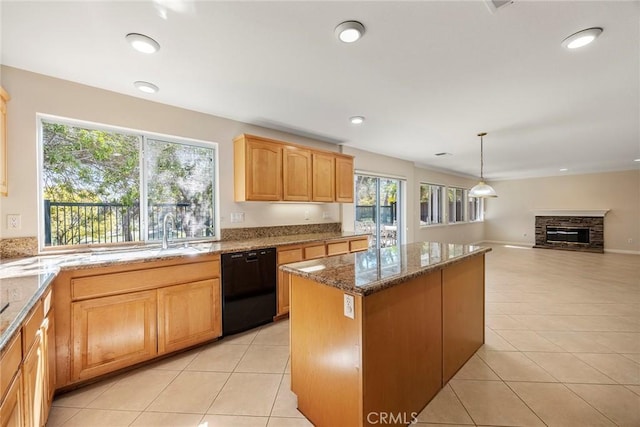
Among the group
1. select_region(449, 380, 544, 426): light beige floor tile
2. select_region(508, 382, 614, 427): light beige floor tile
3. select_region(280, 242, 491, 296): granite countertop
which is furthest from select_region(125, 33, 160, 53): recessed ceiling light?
select_region(508, 382, 614, 427): light beige floor tile

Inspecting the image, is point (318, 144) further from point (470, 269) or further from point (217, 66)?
point (470, 269)

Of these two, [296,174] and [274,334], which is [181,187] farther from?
[274,334]

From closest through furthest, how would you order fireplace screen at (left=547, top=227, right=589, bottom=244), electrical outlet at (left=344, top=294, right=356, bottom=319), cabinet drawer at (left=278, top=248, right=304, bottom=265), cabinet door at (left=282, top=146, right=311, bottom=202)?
electrical outlet at (left=344, top=294, right=356, bottom=319)
cabinet drawer at (left=278, top=248, right=304, bottom=265)
cabinet door at (left=282, top=146, right=311, bottom=202)
fireplace screen at (left=547, top=227, right=589, bottom=244)

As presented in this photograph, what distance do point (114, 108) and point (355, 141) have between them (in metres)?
3.21

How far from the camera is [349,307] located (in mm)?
1370

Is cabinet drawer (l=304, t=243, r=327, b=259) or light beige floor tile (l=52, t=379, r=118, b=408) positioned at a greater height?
cabinet drawer (l=304, t=243, r=327, b=259)

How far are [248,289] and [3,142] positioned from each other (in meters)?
2.28

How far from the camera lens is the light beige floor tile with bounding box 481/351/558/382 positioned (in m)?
2.06

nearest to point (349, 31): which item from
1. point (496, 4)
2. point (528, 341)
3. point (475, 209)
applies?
point (496, 4)

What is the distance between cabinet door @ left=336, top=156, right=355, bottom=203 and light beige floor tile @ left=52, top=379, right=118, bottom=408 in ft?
10.7

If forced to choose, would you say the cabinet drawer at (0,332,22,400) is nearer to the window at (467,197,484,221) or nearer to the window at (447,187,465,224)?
the window at (447,187,465,224)

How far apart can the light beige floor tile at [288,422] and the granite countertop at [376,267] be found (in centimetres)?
93

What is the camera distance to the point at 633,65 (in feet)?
7.04

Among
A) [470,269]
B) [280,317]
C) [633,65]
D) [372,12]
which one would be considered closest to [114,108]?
[372,12]
